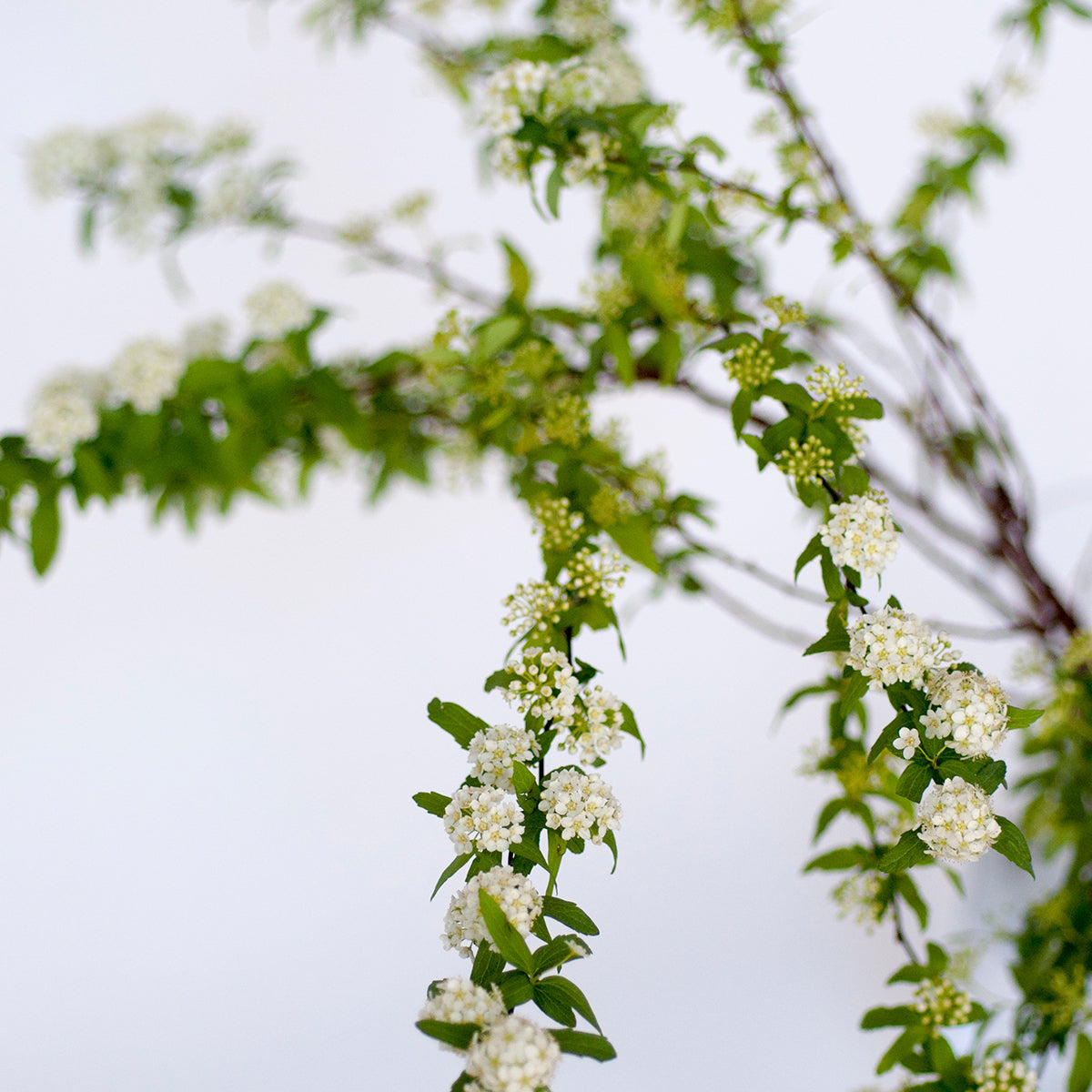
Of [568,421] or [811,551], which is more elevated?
[568,421]

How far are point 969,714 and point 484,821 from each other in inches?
9.3

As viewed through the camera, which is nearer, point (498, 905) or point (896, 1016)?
point (498, 905)

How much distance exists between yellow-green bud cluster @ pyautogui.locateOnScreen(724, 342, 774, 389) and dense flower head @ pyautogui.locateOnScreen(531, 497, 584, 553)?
131mm

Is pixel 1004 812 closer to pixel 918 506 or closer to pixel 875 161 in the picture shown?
pixel 918 506

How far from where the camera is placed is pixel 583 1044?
425 mm

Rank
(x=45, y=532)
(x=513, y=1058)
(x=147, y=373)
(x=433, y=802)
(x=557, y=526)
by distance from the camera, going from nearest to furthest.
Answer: (x=513, y=1058), (x=433, y=802), (x=557, y=526), (x=45, y=532), (x=147, y=373)

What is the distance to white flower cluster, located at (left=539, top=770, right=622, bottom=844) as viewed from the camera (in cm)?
46

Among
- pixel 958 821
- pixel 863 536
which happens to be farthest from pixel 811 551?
pixel 958 821

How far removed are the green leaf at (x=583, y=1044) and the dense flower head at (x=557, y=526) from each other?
277 mm

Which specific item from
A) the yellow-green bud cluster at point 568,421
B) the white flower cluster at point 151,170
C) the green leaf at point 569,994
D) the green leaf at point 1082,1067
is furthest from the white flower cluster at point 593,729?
the white flower cluster at point 151,170

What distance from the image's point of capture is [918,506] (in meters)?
0.94

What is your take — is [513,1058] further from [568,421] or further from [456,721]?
[568,421]

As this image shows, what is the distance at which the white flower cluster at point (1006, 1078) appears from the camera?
0.51m

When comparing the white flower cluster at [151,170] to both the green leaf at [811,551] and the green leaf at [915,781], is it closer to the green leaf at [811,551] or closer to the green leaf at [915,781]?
the green leaf at [811,551]
